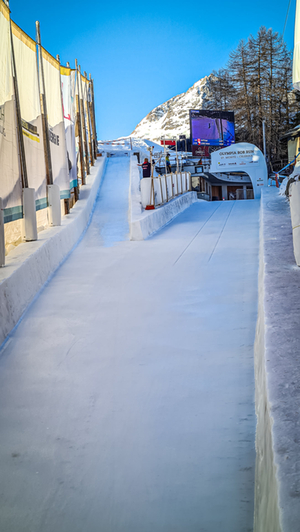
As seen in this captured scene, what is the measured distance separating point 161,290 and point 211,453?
127 inches

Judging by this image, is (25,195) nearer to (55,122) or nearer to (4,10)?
(4,10)

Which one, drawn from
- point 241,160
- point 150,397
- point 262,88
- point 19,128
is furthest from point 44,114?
point 262,88

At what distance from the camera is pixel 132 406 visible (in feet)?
10.9

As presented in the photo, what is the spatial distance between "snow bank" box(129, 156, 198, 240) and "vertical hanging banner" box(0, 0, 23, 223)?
10.4ft

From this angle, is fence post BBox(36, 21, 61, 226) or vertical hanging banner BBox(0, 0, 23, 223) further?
fence post BBox(36, 21, 61, 226)

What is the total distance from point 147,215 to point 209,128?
3397 cm

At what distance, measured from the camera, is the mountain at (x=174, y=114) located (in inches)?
4363

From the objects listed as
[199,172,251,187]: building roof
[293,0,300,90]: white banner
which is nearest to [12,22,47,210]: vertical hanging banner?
[293,0,300,90]: white banner

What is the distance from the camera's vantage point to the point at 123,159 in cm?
2909

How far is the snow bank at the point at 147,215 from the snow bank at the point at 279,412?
564 cm

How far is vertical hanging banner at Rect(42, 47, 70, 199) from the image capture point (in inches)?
384

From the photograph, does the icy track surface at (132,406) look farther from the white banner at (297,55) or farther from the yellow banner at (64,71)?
the yellow banner at (64,71)

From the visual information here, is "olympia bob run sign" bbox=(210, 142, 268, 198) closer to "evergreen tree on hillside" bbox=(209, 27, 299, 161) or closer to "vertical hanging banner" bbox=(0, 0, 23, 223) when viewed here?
"vertical hanging banner" bbox=(0, 0, 23, 223)

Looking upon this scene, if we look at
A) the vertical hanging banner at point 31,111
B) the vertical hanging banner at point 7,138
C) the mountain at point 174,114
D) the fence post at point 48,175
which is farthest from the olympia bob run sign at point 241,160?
the mountain at point 174,114
